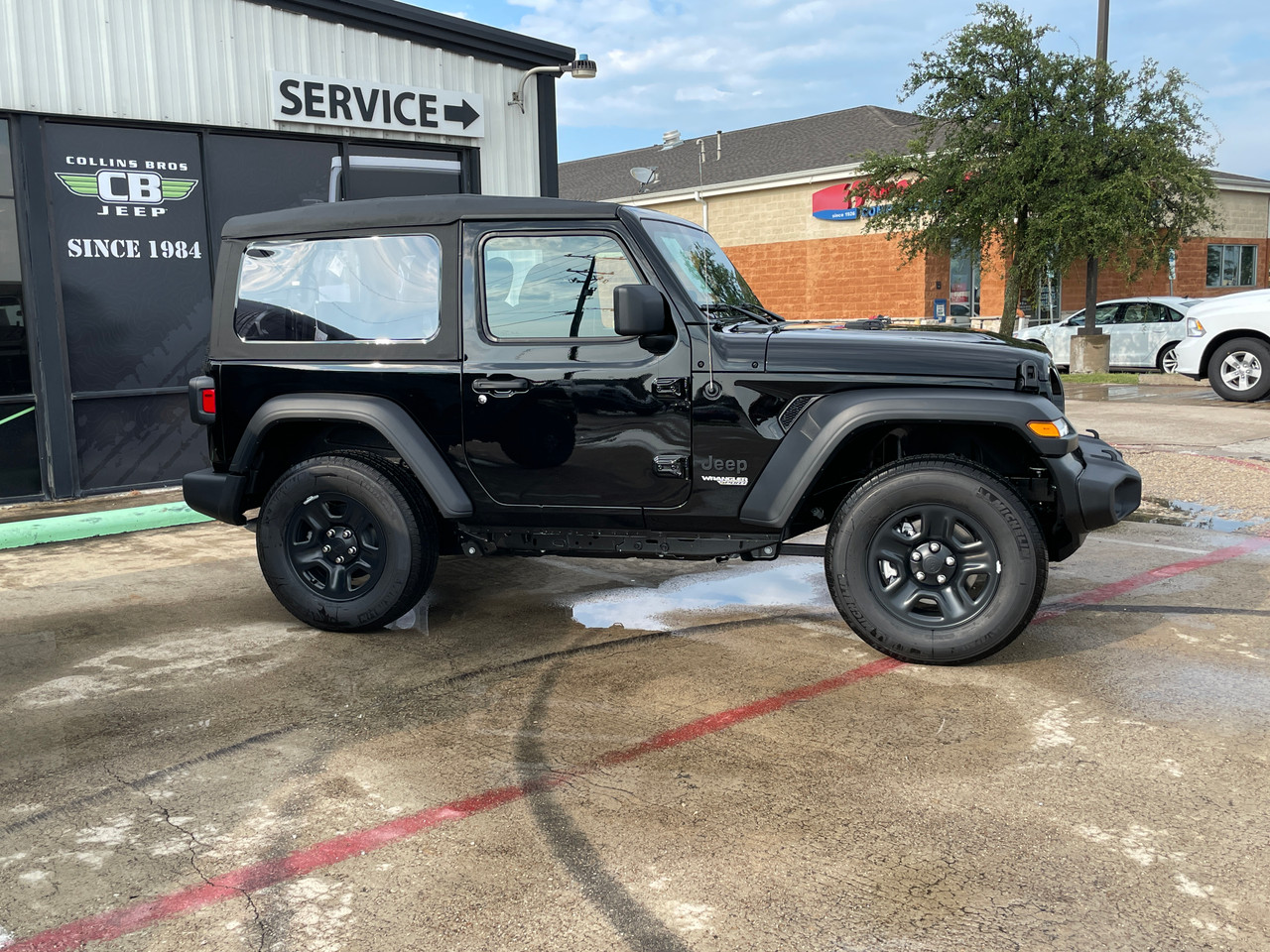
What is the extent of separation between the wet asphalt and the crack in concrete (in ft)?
0.04

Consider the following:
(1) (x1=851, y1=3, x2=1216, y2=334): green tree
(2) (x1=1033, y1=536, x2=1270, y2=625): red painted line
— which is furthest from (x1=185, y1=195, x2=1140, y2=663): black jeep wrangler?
(1) (x1=851, y1=3, x2=1216, y2=334): green tree

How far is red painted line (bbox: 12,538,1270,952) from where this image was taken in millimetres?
2689

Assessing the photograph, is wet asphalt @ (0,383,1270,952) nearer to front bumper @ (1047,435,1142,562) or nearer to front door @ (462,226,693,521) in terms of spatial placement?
front bumper @ (1047,435,1142,562)

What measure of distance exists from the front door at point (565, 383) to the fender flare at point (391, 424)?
0.15 meters

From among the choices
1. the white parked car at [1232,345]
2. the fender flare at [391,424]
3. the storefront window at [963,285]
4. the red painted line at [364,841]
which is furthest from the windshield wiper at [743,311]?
the storefront window at [963,285]

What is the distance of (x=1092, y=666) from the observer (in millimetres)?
4512

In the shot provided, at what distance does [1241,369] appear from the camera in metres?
14.3

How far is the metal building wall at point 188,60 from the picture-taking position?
8.34m

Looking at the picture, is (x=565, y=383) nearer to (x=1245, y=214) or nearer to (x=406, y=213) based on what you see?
(x=406, y=213)

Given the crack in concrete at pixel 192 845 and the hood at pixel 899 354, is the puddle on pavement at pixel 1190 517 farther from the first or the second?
the crack in concrete at pixel 192 845

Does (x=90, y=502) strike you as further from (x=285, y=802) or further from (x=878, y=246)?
(x=878, y=246)

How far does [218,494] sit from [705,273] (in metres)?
2.59

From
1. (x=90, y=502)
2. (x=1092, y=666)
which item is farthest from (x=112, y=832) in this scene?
(x=90, y=502)

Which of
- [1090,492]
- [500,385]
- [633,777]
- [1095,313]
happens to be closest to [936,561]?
[1090,492]
